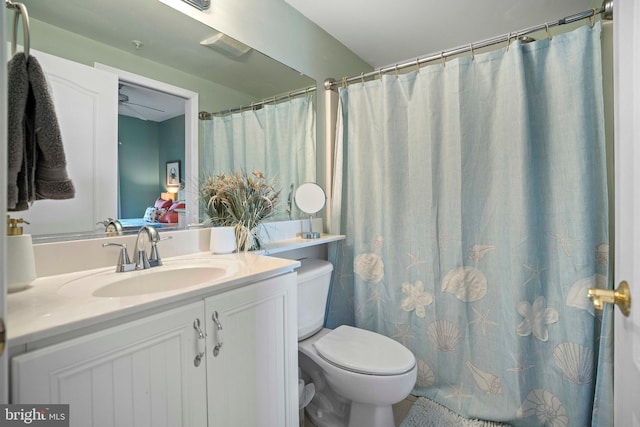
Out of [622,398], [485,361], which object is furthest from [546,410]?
[622,398]

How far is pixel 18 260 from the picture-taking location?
0.77 meters

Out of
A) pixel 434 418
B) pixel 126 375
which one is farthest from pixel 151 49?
pixel 434 418

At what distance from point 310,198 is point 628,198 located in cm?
142

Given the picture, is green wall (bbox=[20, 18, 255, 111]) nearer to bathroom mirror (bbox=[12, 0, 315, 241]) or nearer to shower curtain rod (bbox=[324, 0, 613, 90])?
bathroom mirror (bbox=[12, 0, 315, 241])

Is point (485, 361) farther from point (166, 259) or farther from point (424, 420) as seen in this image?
point (166, 259)

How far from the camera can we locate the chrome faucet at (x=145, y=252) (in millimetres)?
1046

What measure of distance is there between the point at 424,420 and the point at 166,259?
4.85ft

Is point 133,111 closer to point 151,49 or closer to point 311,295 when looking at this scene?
point 151,49

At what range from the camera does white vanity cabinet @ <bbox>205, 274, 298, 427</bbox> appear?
871 mm

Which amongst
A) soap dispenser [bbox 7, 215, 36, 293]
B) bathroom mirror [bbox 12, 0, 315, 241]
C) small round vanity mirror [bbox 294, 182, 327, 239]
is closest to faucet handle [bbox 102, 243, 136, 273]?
bathroom mirror [bbox 12, 0, 315, 241]

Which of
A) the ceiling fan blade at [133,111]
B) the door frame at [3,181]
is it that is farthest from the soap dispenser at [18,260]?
the ceiling fan blade at [133,111]

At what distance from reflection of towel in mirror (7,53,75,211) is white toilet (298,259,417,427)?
1016 millimetres

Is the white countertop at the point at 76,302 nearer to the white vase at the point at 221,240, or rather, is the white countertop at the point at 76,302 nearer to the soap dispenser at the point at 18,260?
the soap dispenser at the point at 18,260

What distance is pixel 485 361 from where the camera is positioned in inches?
60.1
